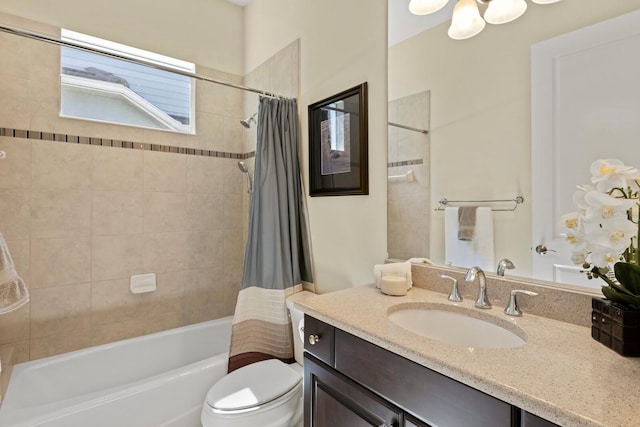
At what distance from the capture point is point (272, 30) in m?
2.29

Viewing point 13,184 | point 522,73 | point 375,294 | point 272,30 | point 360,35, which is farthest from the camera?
point 272,30

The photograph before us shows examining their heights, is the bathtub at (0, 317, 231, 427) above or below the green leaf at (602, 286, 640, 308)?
below

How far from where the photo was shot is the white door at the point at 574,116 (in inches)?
33.7

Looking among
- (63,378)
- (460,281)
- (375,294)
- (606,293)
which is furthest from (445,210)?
(63,378)

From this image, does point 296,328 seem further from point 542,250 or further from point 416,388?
point 542,250

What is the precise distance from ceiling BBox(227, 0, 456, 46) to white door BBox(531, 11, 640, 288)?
446 millimetres

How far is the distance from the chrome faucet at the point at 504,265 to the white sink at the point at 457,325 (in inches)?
6.6

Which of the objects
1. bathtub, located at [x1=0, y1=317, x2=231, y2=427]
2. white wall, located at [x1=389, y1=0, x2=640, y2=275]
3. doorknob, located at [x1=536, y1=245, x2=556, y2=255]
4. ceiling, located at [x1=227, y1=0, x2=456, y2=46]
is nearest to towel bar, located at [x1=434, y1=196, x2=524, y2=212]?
white wall, located at [x1=389, y1=0, x2=640, y2=275]

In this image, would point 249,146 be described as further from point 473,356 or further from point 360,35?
point 473,356

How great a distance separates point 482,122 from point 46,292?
2525mm

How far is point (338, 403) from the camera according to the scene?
1029 millimetres

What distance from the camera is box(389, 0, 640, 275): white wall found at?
1040 millimetres

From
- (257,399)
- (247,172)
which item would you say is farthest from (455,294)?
(247,172)

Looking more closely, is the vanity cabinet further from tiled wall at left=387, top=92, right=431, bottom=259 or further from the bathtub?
A: the bathtub
